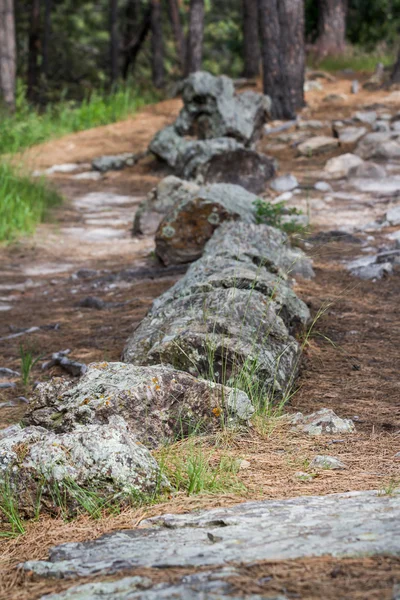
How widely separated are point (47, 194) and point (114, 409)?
6819 millimetres

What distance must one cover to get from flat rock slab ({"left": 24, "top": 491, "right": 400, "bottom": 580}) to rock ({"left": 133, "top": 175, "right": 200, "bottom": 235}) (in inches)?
240

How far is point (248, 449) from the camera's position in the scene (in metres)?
2.97

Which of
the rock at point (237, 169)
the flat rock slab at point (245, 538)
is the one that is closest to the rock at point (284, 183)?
the rock at point (237, 169)

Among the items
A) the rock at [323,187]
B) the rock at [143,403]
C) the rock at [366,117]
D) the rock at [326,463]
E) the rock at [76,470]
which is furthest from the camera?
the rock at [366,117]

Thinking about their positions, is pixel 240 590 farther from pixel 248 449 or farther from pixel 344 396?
pixel 344 396

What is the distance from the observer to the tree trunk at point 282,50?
12836 mm

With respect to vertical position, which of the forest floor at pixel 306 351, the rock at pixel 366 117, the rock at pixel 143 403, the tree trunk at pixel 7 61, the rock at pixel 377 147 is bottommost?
the forest floor at pixel 306 351

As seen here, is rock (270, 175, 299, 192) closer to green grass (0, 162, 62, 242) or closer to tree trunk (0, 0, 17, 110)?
green grass (0, 162, 62, 242)

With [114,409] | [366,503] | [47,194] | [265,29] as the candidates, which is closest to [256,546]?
[366,503]

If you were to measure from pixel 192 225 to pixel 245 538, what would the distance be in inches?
194

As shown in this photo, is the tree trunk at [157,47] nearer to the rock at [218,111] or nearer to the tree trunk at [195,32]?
the tree trunk at [195,32]

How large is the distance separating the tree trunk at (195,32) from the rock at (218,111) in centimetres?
380

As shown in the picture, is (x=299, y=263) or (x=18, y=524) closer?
(x=18, y=524)

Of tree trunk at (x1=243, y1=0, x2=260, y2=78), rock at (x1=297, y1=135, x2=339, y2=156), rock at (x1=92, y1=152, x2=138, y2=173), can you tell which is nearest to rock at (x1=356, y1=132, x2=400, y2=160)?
rock at (x1=297, y1=135, x2=339, y2=156)
